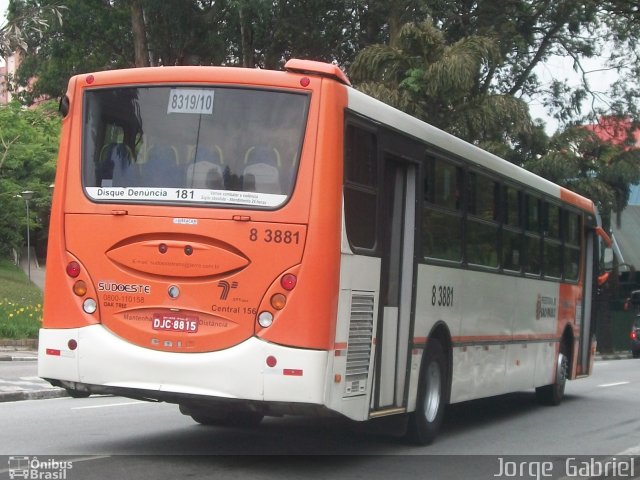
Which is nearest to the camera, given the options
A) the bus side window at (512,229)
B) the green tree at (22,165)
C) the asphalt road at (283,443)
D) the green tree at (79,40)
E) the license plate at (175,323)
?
the license plate at (175,323)

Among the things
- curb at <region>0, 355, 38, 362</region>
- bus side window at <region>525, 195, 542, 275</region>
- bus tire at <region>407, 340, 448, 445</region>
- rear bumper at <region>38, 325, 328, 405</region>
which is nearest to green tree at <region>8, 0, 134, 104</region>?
curb at <region>0, 355, 38, 362</region>

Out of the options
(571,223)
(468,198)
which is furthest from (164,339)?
(571,223)

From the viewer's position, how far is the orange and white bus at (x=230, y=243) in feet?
28.5

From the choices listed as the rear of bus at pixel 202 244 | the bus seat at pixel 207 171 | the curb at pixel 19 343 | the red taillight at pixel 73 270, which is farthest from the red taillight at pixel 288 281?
the curb at pixel 19 343

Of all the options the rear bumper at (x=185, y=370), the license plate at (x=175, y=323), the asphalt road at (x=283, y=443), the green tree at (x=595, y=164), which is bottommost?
the asphalt road at (x=283, y=443)

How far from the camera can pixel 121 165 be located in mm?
9328

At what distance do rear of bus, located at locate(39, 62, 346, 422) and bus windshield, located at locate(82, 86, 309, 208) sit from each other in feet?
0.04

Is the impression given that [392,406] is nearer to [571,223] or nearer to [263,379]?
[263,379]

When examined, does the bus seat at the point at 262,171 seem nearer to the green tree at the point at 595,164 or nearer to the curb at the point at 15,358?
the curb at the point at 15,358

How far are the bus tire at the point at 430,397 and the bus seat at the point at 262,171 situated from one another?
3.04 m

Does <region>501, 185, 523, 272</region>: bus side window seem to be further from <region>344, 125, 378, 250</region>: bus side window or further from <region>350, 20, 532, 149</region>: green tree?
<region>350, 20, 532, 149</region>: green tree

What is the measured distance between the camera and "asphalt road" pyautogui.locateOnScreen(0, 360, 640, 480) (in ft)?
30.6

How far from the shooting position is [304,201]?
8.78 m

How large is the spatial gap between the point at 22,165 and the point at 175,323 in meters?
42.2
